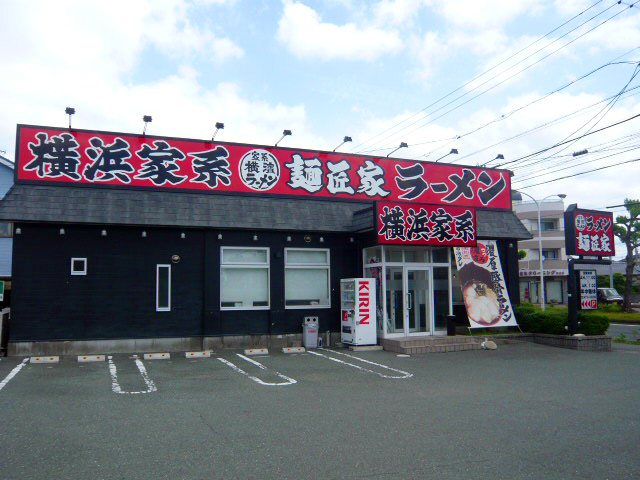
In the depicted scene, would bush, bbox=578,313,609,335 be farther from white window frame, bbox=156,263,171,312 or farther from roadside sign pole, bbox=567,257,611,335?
white window frame, bbox=156,263,171,312

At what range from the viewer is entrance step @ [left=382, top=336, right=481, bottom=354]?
1302 cm

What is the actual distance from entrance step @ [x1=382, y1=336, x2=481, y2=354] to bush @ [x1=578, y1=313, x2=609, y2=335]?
2713mm

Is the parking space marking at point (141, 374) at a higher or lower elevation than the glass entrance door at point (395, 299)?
lower

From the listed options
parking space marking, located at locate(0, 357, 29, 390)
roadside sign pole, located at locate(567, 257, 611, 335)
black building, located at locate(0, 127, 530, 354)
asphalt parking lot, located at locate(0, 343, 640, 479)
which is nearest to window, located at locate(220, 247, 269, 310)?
black building, located at locate(0, 127, 530, 354)

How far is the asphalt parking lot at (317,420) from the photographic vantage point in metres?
4.91

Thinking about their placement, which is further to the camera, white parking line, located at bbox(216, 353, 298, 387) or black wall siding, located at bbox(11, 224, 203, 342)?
black wall siding, located at bbox(11, 224, 203, 342)

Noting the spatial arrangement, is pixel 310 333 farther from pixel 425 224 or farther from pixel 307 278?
pixel 425 224

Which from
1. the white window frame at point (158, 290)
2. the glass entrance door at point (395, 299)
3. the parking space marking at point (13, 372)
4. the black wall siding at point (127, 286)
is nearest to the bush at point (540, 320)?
the glass entrance door at point (395, 299)

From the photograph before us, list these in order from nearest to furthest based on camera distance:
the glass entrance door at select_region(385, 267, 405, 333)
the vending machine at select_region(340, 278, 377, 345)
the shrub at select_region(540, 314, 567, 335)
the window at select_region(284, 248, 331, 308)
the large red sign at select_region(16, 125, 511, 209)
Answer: the large red sign at select_region(16, 125, 511, 209) → the vending machine at select_region(340, 278, 377, 345) → the window at select_region(284, 248, 331, 308) → the glass entrance door at select_region(385, 267, 405, 333) → the shrub at select_region(540, 314, 567, 335)

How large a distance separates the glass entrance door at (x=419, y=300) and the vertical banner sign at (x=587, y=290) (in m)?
3.89

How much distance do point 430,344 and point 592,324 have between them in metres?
4.34

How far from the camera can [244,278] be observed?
1382 centimetres

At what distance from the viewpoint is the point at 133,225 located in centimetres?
1261

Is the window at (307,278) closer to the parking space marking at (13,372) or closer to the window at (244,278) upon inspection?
the window at (244,278)
